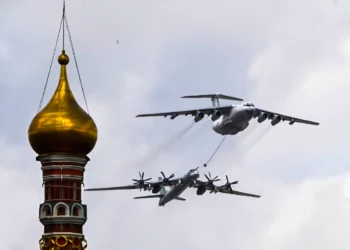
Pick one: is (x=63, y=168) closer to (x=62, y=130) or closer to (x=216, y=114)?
(x=62, y=130)

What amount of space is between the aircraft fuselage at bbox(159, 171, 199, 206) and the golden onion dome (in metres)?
4.83

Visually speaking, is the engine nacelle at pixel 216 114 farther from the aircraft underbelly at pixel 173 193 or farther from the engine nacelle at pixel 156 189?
the engine nacelle at pixel 156 189

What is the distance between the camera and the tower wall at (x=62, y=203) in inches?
7244

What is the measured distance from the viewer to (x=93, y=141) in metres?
186

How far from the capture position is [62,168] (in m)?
185

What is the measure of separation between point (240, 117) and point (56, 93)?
16.5 metres

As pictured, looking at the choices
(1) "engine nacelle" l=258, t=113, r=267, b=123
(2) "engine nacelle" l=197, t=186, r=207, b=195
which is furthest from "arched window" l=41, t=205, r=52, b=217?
(1) "engine nacelle" l=258, t=113, r=267, b=123

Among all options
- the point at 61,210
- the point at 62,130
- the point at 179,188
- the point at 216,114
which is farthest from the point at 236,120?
the point at 61,210

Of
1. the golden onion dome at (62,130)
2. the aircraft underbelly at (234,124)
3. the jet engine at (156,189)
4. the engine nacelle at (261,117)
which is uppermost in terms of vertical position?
the golden onion dome at (62,130)

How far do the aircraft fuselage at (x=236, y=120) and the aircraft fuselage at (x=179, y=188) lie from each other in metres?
8.00

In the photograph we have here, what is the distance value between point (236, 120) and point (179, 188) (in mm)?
11244

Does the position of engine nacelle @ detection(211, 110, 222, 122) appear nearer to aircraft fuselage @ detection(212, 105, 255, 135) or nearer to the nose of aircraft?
aircraft fuselage @ detection(212, 105, 255, 135)

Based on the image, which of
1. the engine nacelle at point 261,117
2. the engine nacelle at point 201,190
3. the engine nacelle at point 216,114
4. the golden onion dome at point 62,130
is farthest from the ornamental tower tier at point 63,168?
the engine nacelle at point 261,117

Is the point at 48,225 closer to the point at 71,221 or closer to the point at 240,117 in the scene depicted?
the point at 71,221
